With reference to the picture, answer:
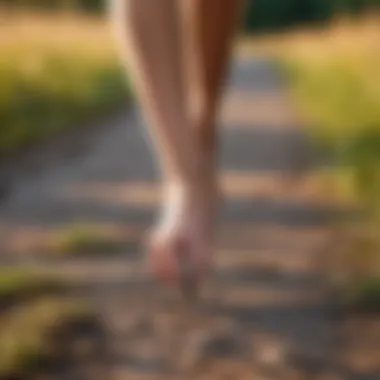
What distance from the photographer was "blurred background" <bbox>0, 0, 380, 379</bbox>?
873 millimetres

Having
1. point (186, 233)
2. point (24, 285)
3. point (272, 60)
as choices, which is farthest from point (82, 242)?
point (272, 60)

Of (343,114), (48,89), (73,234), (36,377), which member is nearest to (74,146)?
(48,89)

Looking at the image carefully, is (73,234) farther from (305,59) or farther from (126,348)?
(305,59)

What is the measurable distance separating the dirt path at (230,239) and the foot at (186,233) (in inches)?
3.0

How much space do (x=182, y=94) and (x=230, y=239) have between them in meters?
0.27

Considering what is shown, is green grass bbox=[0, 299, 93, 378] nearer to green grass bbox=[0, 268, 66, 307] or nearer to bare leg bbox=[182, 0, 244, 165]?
green grass bbox=[0, 268, 66, 307]

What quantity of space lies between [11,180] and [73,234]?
0.42ft

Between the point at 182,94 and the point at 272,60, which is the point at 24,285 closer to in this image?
the point at 182,94

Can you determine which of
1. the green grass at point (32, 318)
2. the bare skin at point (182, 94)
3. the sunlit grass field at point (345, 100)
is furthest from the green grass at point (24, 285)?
the sunlit grass field at point (345, 100)

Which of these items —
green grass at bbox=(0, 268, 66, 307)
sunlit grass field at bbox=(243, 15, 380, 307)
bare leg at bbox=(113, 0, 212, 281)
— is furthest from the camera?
sunlit grass field at bbox=(243, 15, 380, 307)

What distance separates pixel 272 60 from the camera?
0.98 m

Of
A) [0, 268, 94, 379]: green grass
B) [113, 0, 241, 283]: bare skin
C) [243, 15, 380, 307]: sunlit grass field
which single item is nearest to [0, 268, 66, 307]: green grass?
[0, 268, 94, 379]: green grass

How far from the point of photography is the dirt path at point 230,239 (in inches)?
23.1

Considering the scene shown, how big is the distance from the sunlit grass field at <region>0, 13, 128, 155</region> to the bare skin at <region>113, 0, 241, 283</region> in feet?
1.00
